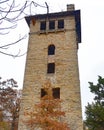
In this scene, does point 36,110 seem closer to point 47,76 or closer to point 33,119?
point 33,119

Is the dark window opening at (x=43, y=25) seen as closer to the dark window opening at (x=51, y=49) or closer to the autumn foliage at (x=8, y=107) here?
the dark window opening at (x=51, y=49)

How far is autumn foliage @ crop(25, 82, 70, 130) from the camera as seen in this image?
1730 cm

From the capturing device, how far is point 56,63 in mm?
21094

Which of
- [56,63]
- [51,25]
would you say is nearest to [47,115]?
[56,63]

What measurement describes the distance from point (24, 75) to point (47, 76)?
1.83 m

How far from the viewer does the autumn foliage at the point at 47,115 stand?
56.7ft

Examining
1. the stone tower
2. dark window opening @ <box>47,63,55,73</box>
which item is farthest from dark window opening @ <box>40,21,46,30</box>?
dark window opening @ <box>47,63,55,73</box>

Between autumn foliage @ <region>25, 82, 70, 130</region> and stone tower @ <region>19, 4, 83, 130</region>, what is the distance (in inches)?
27.6

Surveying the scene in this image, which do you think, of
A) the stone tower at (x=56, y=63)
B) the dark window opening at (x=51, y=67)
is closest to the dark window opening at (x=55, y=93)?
the stone tower at (x=56, y=63)

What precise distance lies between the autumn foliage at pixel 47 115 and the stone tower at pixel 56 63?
2.30 feet

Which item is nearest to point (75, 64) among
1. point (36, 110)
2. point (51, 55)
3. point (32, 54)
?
point (51, 55)

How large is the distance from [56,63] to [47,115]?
492 cm

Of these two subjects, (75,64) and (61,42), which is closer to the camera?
(75,64)

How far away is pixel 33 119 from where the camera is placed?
17.9m
